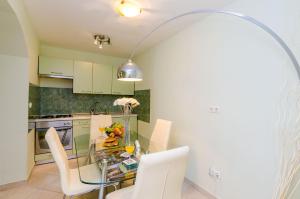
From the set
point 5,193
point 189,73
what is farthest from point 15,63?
point 189,73

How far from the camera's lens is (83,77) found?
3699 mm

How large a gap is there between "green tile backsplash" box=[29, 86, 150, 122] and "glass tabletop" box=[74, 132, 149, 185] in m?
1.60

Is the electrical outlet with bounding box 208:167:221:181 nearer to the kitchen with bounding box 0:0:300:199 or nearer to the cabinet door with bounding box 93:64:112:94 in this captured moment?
the kitchen with bounding box 0:0:300:199

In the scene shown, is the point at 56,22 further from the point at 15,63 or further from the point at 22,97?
the point at 22,97

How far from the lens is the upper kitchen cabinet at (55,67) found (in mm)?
3295

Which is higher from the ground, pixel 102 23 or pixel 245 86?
pixel 102 23

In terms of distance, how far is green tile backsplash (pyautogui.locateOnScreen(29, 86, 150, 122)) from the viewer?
3.60 metres

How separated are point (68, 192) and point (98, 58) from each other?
11.0 feet

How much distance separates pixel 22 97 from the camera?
231cm

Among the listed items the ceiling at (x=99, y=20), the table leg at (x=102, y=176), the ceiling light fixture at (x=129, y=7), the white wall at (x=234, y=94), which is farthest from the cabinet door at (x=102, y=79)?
the table leg at (x=102, y=176)

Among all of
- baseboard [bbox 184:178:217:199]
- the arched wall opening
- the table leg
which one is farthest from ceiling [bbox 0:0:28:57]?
baseboard [bbox 184:178:217:199]

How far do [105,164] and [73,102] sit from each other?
2.83m

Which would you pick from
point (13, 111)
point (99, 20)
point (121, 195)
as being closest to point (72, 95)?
point (13, 111)

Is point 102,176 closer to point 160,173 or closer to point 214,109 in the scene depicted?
point 160,173
